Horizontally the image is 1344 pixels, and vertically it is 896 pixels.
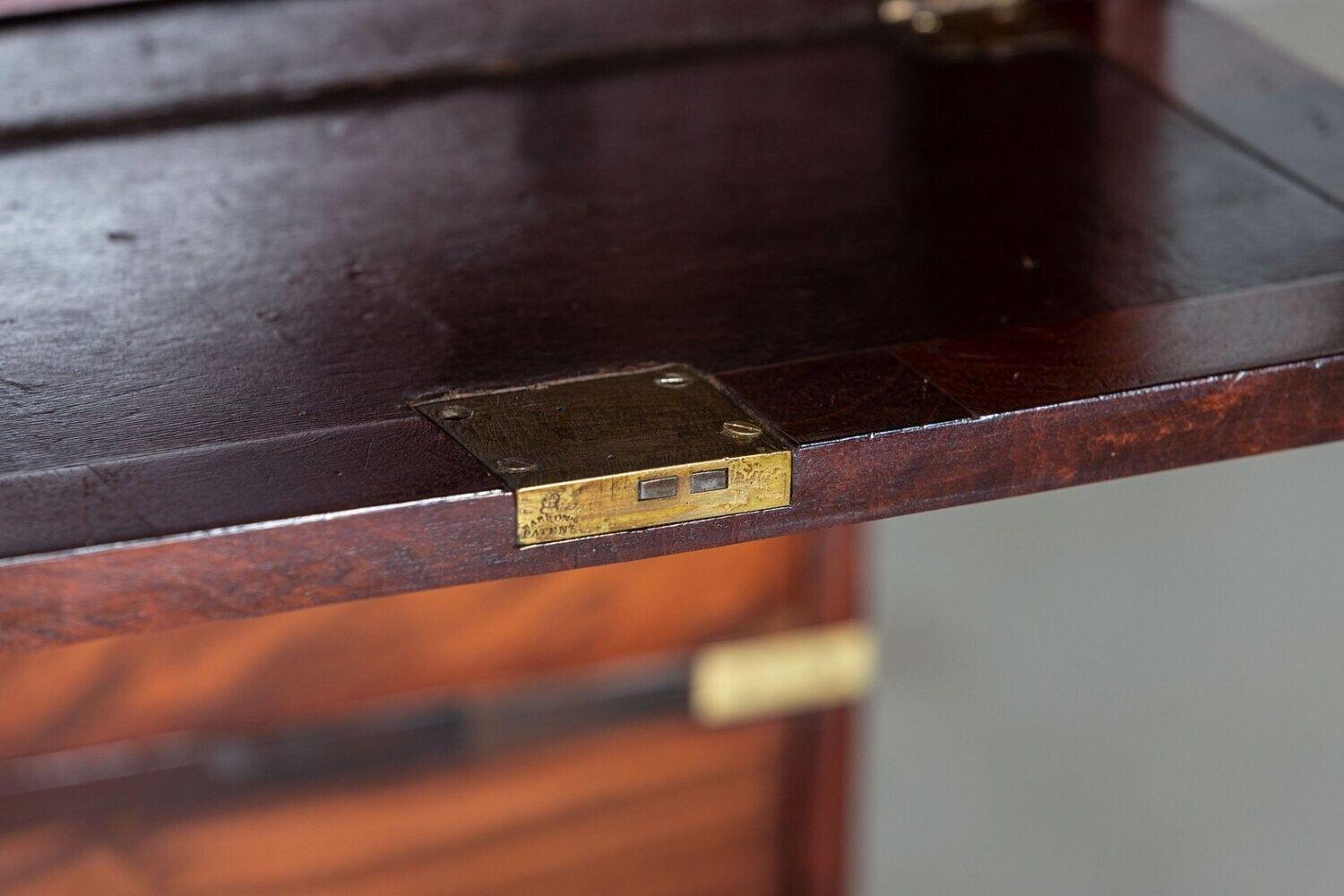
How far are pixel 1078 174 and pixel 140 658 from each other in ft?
3.13

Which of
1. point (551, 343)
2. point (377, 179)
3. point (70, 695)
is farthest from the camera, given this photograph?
point (70, 695)

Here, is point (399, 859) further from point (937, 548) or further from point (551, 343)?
point (551, 343)

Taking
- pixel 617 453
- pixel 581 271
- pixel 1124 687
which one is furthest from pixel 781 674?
pixel 617 453

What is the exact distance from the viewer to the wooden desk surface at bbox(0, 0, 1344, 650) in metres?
0.46

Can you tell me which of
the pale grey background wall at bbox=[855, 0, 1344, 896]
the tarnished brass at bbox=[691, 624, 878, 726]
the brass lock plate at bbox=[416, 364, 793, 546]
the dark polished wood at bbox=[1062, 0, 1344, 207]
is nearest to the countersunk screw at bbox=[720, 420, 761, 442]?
the brass lock plate at bbox=[416, 364, 793, 546]

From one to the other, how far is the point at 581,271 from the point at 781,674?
3.32ft

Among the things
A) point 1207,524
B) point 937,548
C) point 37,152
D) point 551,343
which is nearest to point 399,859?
point 937,548

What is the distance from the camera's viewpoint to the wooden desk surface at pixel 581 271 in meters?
0.46

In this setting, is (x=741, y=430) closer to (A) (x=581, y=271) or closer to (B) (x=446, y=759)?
(A) (x=581, y=271)

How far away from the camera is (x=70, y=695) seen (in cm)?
137

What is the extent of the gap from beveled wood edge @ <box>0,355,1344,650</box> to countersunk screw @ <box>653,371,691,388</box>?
0.18ft

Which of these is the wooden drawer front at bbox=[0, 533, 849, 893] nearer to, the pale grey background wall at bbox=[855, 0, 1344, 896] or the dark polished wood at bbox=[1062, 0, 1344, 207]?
the pale grey background wall at bbox=[855, 0, 1344, 896]

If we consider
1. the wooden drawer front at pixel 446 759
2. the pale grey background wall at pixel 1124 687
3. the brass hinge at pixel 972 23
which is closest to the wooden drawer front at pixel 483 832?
the wooden drawer front at pixel 446 759

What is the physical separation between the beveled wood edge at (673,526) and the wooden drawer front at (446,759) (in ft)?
3.09
